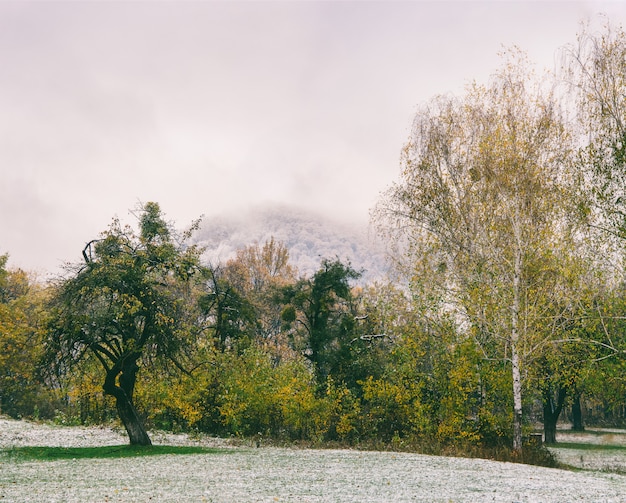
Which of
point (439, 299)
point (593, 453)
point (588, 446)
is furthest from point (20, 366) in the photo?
point (588, 446)

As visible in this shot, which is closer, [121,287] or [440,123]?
[121,287]

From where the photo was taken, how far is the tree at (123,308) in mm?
18359

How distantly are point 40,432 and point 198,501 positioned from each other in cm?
2078

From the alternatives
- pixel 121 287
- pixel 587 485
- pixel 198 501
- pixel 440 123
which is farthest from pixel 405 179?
pixel 198 501

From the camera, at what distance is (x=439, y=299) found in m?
22.2

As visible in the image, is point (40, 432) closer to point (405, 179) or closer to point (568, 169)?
point (405, 179)

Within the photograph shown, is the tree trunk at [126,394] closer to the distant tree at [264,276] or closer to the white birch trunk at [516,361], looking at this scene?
the white birch trunk at [516,361]

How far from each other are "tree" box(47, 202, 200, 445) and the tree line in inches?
2.7

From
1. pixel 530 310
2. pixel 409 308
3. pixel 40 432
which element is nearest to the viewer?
pixel 530 310

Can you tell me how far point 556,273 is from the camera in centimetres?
2159

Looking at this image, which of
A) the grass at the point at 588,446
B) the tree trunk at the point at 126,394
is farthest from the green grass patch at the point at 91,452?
the grass at the point at 588,446

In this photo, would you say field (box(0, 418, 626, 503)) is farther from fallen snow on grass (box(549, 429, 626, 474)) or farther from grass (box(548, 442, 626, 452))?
grass (box(548, 442, 626, 452))

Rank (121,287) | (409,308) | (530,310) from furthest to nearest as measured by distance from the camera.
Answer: (409,308) < (530,310) < (121,287)

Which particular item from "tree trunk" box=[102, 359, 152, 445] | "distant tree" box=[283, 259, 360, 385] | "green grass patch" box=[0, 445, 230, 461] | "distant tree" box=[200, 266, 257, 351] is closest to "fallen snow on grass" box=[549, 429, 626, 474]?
"distant tree" box=[283, 259, 360, 385]
